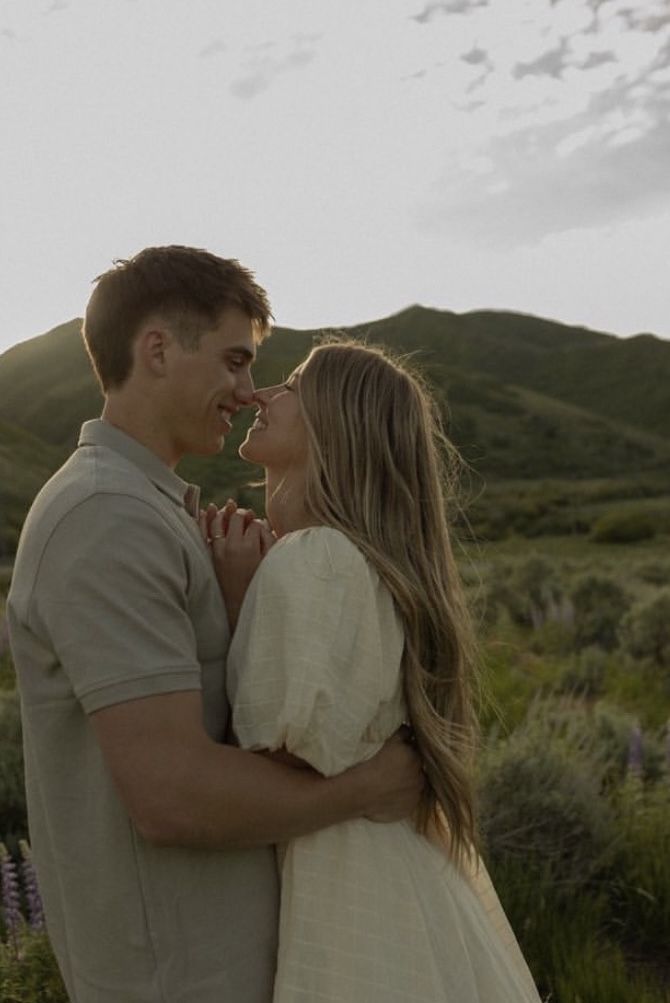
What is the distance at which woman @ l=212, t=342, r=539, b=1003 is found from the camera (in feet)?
6.91

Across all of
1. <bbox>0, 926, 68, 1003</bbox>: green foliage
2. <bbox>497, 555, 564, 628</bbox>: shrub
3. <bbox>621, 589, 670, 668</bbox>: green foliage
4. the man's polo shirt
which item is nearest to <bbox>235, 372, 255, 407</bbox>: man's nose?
the man's polo shirt

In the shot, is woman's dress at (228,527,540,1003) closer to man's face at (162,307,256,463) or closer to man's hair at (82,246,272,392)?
man's face at (162,307,256,463)

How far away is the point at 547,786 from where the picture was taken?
5652 millimetres

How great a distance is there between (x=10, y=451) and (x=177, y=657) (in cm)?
2796

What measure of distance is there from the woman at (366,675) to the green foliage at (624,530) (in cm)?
3871

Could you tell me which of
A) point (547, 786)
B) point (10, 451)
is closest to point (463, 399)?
point (10, 451)

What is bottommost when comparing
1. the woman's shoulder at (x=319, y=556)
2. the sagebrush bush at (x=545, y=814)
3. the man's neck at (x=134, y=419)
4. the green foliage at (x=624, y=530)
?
the green foliage at (x=624, y=530)

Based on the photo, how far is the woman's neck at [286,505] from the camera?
2.54 meters

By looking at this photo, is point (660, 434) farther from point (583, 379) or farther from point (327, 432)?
point (327, 432)

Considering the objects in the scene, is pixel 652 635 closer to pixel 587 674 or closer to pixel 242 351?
pixel 587 674

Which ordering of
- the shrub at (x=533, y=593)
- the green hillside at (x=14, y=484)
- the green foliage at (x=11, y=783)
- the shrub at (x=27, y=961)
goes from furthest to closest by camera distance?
1. the green hillside at (x=14, y=484)
2. the shrub at (x=533, y=593)
3. the green foliage at (x=11, y=783)
4. the shrub at (x=27, y=961)

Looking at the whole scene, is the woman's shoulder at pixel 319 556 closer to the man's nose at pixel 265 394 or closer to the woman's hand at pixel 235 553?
the woman's hand at pixel 235 553

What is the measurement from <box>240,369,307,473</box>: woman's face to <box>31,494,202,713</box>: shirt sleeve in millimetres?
605

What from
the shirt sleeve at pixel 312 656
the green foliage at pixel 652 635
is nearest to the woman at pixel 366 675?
the shirt sleeve at pixel 312 656
